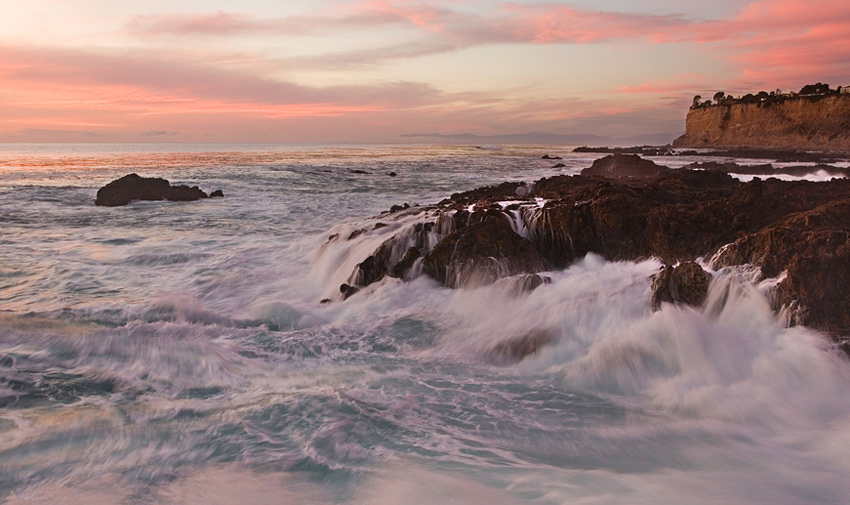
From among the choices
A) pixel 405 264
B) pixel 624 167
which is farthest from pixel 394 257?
pixel 624 167

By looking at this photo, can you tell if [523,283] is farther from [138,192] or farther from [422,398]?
[138,192]

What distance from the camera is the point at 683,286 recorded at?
5.64m

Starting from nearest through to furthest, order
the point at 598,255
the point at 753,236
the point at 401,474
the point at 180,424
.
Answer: the point at 401,474 → the point at 180,424 → the point at 753,236 → the point at 598,255

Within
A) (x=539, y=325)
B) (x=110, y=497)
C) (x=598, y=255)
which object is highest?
(x=598, y=255)

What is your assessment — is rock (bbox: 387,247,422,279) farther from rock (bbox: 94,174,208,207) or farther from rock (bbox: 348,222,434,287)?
rock (bbox: 94,174,208,207)

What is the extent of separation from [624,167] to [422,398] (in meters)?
21.6

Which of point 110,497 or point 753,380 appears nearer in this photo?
point 110,497

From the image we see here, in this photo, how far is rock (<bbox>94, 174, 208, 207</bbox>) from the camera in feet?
68.1

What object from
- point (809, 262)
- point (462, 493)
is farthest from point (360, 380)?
point (809, 262)

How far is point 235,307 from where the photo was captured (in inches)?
318

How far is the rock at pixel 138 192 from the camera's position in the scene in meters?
20.8

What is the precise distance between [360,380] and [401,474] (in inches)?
64.8

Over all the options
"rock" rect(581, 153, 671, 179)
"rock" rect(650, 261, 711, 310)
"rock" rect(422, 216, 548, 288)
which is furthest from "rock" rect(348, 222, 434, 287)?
"rock" rect(581, 153, 671, 179)

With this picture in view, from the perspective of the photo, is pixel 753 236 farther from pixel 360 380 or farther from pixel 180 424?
pixel 180 424
